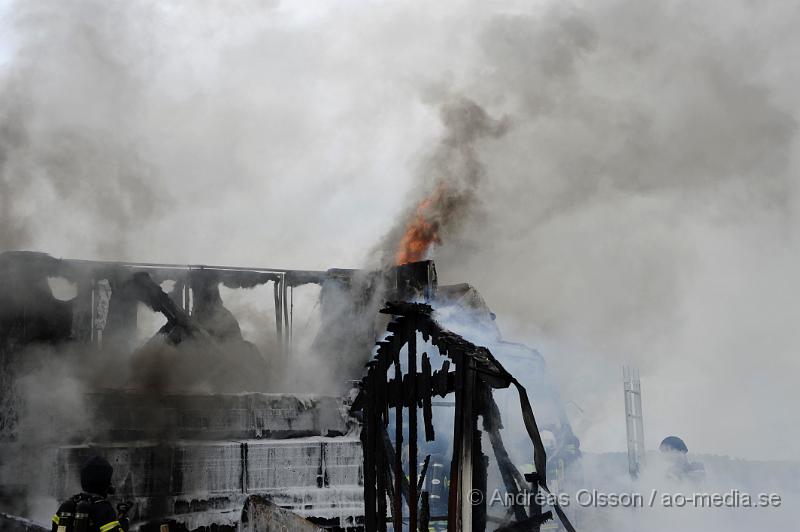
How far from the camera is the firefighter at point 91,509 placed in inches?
268

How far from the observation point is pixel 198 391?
17.3 metres

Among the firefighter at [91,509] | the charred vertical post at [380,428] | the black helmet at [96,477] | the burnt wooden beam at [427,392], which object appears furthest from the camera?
the charred vertical post at [380,428]

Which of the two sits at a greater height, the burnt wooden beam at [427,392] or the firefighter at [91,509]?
the burnt wooden beam at [427,392]

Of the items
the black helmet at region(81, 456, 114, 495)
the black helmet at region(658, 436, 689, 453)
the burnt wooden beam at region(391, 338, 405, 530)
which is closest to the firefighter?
the black helmet at region(81, 456, 114, 495)

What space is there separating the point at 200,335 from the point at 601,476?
44.1 ft

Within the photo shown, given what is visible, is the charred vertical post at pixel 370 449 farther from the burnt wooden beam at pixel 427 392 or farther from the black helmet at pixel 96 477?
the black helmet at pixel 96 477

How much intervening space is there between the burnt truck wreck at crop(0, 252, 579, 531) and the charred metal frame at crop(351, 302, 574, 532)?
3.99 metres

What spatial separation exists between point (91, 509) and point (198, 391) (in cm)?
1071

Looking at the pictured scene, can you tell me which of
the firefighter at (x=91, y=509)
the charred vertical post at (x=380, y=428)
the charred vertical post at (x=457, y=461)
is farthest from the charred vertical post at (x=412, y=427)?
the firefighter at (x=91, y=509)

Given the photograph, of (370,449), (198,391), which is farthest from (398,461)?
(198,391)

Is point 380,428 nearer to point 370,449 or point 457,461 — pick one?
point 370,449

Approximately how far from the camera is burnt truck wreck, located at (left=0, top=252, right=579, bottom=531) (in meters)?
15.5

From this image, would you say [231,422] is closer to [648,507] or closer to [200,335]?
[200,335]

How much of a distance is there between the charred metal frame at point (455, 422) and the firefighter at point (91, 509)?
3.00m
